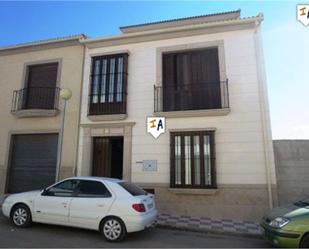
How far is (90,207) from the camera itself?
19.7 feet

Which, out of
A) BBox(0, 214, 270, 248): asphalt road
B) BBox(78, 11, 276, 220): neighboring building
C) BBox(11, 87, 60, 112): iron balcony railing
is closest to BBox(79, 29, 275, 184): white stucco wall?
BBox(78, 11, 276, 220): neighboring building

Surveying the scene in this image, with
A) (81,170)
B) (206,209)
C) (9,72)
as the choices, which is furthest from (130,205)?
(9,72)

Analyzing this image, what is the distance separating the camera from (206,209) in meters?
8.24

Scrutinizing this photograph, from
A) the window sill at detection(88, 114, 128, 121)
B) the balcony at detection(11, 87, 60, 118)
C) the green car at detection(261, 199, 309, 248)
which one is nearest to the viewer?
the green car at detection(261, 199, 309, 248)

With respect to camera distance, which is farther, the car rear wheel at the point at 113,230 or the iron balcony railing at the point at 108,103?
the iron balcony railing at the point at 108,103

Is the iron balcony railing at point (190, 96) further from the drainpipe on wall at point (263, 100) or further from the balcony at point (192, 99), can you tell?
the drainpipe on wall at point (263, 100)

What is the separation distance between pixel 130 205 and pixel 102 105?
16.5 ft

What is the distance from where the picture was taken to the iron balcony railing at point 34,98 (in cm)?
1048

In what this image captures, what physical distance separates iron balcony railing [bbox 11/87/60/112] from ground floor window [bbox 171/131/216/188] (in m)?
5.37

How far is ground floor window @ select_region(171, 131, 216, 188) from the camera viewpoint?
8477 millimetres

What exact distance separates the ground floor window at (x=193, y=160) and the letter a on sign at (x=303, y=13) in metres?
4.21

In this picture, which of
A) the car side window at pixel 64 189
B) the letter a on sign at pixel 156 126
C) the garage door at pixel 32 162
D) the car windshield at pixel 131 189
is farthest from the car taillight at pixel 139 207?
the garage door at pixel 32 162

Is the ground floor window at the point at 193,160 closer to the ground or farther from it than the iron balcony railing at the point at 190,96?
closer to the ground

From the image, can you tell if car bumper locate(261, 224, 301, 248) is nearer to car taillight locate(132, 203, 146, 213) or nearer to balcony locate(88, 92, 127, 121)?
car taillight locate(132, 203, 146, 213)
